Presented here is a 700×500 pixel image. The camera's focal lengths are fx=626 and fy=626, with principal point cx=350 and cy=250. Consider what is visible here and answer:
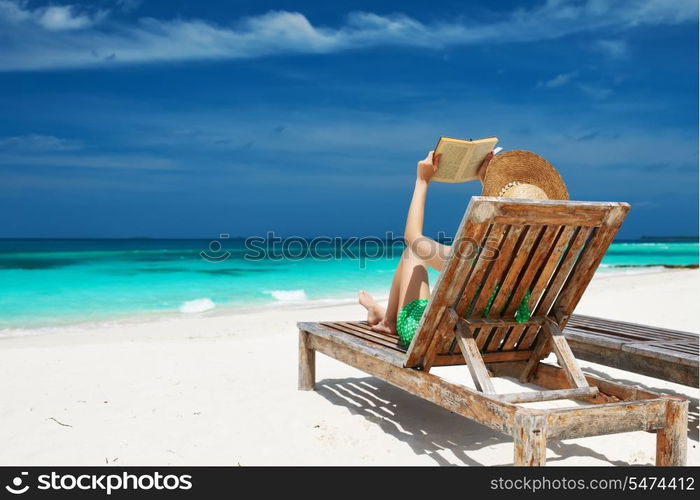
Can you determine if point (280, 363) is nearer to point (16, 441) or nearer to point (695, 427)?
point (16, 441)

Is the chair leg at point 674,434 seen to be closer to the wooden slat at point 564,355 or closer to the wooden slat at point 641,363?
the wooden slat at point 564,355

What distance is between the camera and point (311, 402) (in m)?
4.20

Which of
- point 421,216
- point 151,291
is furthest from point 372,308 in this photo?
point 151,291

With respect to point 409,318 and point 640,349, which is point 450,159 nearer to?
point 409,318

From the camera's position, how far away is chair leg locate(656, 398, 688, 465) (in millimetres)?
2645

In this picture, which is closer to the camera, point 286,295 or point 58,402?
point 58,402

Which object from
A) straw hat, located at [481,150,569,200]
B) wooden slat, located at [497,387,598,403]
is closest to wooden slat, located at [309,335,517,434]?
wooden slat, located at [497,387,598,403]

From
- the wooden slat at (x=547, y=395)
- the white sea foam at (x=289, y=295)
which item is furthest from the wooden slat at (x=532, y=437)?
the white sea foam at (x=289, y=295)

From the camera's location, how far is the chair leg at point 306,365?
Answer: 442cm

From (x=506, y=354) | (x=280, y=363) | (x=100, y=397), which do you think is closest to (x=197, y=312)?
(x=280, y=363)

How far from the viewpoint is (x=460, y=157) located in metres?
3.40

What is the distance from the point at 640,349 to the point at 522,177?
1.27 metres

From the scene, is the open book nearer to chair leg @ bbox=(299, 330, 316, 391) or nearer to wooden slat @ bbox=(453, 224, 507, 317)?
wooden slat @ bbox=(453, 224, 507, 317)
